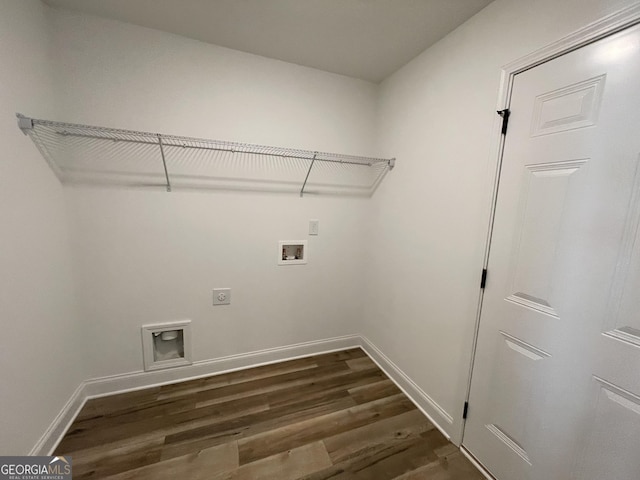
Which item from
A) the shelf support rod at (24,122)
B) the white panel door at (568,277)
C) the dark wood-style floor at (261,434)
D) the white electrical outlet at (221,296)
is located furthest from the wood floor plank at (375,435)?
the shelf support rod at (24,122)

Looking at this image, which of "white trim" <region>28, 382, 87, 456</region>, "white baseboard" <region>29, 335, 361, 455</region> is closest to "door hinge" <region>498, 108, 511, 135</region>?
"white baseboard" <region>29, 335, 361, 455</region>

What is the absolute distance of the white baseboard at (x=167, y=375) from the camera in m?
1.36

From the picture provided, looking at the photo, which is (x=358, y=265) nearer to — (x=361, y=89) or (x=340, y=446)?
(x=340, y=446)

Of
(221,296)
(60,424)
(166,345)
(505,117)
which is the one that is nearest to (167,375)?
(166,345)

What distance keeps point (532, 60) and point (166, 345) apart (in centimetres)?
278

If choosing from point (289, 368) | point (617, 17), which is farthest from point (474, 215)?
point (289, 368)

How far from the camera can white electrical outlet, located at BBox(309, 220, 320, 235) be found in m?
2.09

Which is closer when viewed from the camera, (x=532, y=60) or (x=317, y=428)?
(x=532, y=60)

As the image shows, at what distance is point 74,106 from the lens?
1454 millimetres

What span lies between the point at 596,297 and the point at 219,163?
2112 millimetres

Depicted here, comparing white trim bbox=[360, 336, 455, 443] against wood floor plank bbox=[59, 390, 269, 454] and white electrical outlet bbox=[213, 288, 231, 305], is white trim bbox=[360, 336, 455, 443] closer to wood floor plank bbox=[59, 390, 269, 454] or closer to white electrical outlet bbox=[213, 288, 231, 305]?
wood floor plank bbox=[59, 390, 269, 454]

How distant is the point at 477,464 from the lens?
4.38ft

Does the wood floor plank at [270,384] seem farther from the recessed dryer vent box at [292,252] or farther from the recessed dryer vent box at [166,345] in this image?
the recessed dryer vent box at [292,252]

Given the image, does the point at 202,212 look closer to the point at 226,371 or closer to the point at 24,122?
the point at 24,122
